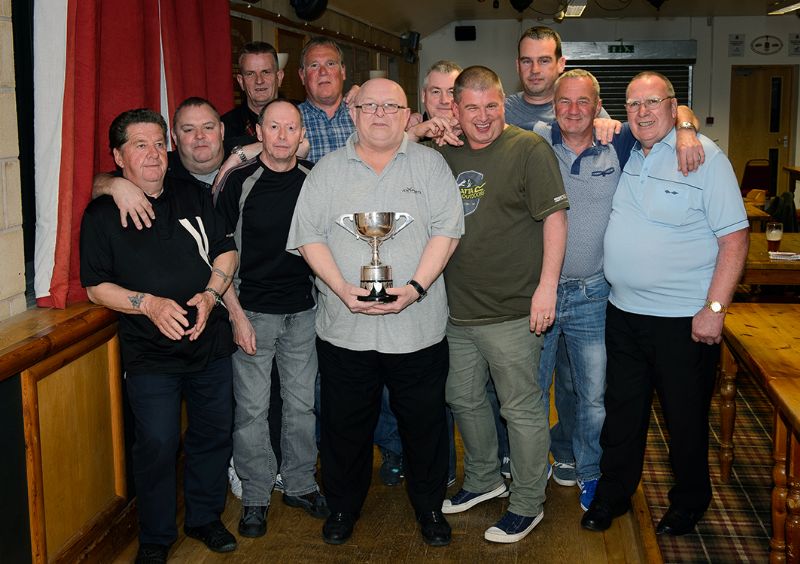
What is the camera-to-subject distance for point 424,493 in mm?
3039

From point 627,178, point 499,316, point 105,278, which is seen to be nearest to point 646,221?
point 627,178

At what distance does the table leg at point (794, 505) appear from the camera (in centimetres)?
256

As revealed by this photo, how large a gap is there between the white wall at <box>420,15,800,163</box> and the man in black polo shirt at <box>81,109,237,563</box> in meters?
10.5

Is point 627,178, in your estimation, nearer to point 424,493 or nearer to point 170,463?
point 424,493

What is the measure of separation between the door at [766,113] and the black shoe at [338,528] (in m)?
11.7

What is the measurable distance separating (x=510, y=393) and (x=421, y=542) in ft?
2.06

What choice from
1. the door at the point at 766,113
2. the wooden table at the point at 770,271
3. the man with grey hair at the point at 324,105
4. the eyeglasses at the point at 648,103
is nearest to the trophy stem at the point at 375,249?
the man with grey hair at the point at 324,105

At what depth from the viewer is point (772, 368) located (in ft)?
8.87

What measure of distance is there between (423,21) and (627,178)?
9.15 m

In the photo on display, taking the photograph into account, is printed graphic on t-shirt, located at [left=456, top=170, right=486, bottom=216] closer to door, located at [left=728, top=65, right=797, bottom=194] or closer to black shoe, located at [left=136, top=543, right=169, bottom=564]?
black shoe, located at [left=136, top=543, right=169, bottom=564]

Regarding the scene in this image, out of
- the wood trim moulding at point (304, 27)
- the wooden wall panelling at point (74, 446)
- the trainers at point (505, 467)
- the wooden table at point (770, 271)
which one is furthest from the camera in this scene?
the wood trim moulding at point (304, 27)

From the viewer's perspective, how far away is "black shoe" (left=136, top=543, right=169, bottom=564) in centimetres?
284

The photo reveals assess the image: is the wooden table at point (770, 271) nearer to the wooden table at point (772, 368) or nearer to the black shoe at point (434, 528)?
the wooden table at point (772, 368)

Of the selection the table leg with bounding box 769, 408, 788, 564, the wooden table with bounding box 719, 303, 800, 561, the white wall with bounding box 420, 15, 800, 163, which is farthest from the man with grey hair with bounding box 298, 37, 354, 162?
the white wall with bounding box 420, 15, 800, 163
